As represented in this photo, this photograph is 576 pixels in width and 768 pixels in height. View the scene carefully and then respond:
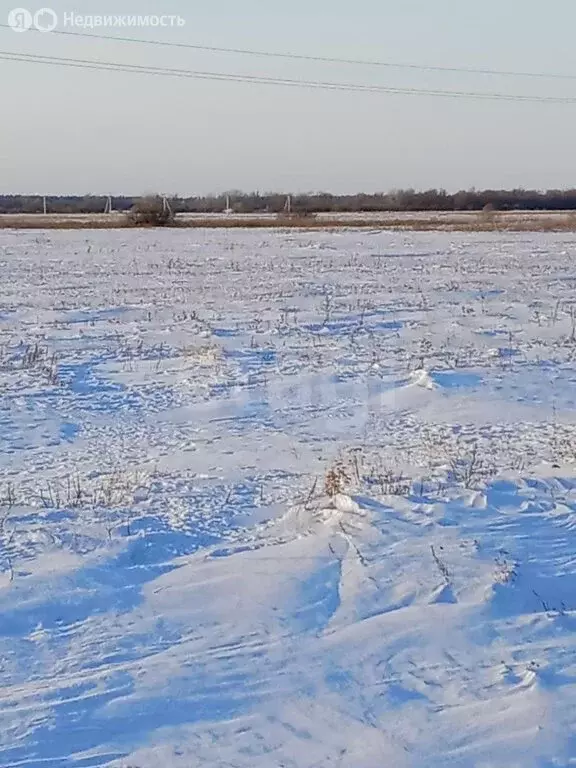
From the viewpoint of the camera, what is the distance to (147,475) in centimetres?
643

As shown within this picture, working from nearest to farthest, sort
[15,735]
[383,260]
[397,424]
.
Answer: [15,735]
[397,424]
[383,260]

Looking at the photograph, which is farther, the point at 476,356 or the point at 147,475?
the point at 476,356

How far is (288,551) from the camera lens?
5078mm

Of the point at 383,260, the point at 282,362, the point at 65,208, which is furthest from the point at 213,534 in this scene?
the point at 65,208

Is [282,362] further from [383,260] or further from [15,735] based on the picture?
[383,260]

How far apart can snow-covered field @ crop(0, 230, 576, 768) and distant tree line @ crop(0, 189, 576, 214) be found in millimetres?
59811

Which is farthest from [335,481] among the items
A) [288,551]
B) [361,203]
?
[361,203]

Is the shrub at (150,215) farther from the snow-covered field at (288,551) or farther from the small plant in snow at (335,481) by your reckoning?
the small plant in snow at (335,481)

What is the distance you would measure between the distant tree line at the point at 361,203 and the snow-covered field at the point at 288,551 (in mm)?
59811

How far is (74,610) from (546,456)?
397 centimetres

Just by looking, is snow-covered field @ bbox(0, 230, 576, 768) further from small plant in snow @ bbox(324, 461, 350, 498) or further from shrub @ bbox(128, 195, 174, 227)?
shrub @ bbox(128, 195, 174, 227)

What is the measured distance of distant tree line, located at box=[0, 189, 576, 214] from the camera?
71500 millimetres

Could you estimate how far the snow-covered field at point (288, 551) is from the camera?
3.49 m

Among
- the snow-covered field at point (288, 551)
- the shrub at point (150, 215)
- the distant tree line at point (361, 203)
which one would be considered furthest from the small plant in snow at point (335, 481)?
the distant tree line at point (361, 203)
